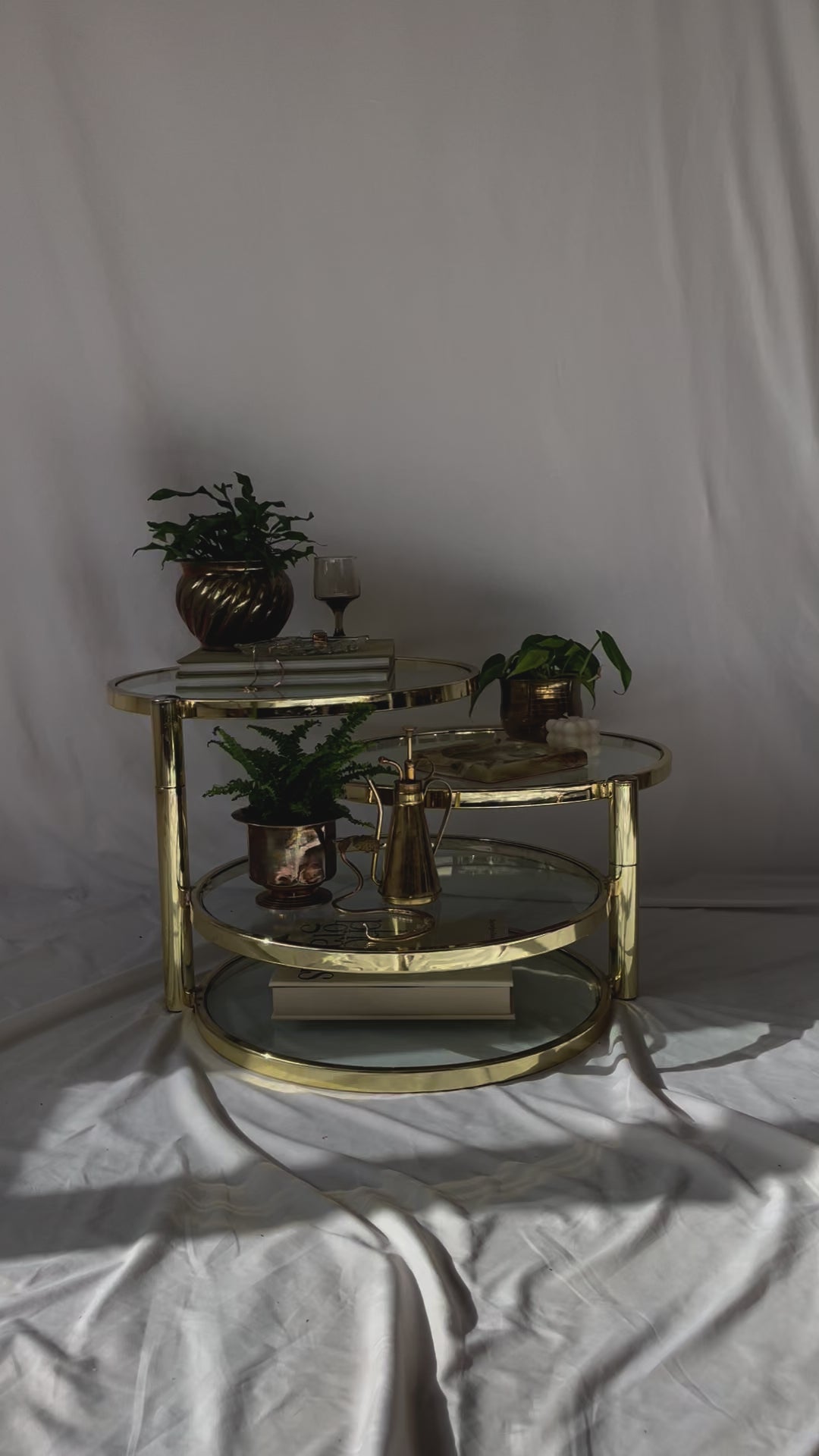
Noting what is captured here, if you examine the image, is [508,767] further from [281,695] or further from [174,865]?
[174,865]

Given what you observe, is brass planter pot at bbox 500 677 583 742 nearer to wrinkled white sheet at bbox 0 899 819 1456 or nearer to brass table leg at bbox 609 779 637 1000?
brass table leg at bbox 609 779 637 1000

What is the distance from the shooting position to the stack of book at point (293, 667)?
71.3 inches

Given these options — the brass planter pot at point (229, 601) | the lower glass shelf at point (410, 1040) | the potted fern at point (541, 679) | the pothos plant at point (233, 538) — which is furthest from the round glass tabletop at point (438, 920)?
the pothos plant at point (233, 538)

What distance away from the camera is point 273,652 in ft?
6.35

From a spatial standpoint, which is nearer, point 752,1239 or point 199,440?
point 752,1239

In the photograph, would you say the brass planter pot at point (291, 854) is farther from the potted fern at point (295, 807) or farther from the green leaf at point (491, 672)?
the green leaf at point (491, 672)

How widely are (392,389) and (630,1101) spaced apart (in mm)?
1411

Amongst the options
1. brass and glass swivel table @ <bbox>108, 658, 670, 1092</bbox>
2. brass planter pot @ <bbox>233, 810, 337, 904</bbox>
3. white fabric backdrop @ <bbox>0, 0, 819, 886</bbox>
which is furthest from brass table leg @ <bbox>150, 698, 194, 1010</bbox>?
white fabric backdrop @ <bbox>0, 0, 819, 886</bbox>

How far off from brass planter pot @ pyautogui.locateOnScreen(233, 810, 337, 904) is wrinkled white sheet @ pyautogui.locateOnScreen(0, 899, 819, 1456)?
0.90 ft

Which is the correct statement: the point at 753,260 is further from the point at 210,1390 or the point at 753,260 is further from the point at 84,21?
the point at 210,1390

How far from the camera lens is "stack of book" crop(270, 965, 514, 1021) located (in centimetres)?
175

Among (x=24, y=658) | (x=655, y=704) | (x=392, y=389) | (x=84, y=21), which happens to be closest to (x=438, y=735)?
(x=655, y=704)

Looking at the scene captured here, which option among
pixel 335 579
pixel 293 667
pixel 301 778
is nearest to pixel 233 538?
pixel 335 579

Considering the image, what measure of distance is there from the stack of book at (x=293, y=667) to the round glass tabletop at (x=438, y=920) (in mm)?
329
